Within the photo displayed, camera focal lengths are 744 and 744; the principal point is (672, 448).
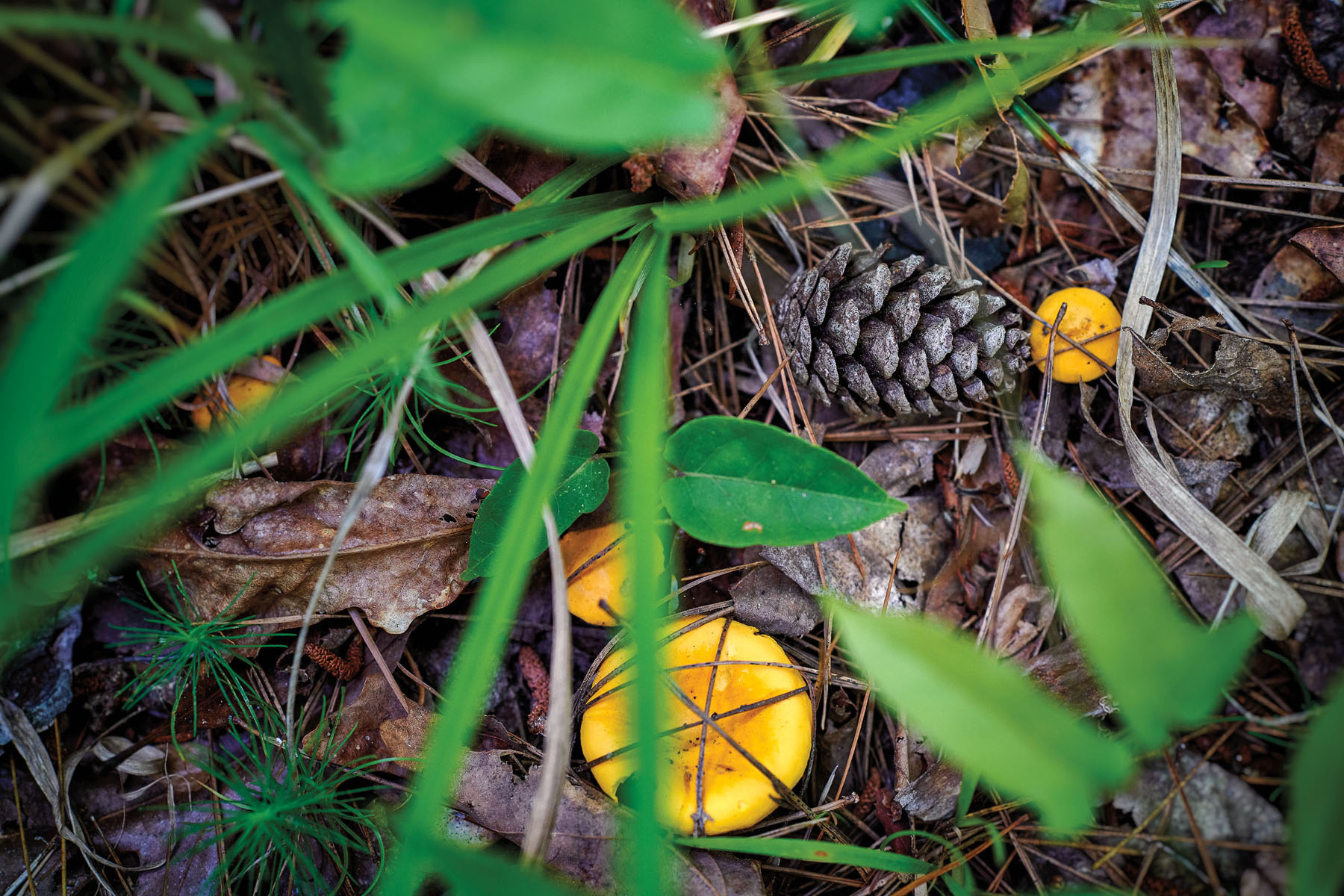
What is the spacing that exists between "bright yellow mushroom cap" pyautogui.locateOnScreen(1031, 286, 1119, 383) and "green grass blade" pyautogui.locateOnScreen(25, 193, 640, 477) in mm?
1201

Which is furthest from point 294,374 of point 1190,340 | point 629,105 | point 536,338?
point 1190,340

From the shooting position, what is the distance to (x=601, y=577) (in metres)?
1.59

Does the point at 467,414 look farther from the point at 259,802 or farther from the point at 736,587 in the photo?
the point at 259,802

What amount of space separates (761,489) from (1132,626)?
0.60 m

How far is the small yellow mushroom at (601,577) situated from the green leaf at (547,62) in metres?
0.93

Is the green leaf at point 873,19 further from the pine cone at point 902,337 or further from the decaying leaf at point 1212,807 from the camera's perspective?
the decaying leaf at point 1212,807

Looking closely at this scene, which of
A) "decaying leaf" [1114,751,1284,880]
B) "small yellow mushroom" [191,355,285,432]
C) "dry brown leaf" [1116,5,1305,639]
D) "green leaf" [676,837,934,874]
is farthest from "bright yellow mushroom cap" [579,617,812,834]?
"small yellow mushroom" [191,355,285,432]

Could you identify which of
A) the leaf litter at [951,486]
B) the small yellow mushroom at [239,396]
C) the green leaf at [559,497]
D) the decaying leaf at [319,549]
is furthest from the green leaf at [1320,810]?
the small yellow mushroom at [239,396]

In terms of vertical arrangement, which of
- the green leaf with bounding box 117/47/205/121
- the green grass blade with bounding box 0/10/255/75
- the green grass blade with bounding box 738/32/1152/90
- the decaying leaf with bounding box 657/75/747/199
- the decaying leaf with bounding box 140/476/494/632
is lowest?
the decaying leaf with bounding box 140/476/494/632

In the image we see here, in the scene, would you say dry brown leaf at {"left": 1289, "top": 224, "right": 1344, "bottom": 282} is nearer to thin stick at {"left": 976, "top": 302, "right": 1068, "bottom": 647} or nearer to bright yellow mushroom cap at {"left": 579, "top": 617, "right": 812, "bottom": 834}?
thin stick at {"left": 976, "top": 302, "right": 1068, "bottom": 647}

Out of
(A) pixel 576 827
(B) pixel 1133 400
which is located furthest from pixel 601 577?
(B) pixel 1133 400

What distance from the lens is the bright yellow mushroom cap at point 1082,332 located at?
1.60m

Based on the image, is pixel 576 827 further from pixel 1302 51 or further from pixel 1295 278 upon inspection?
pixel 1302 51

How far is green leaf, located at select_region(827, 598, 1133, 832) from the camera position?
0.88 m
